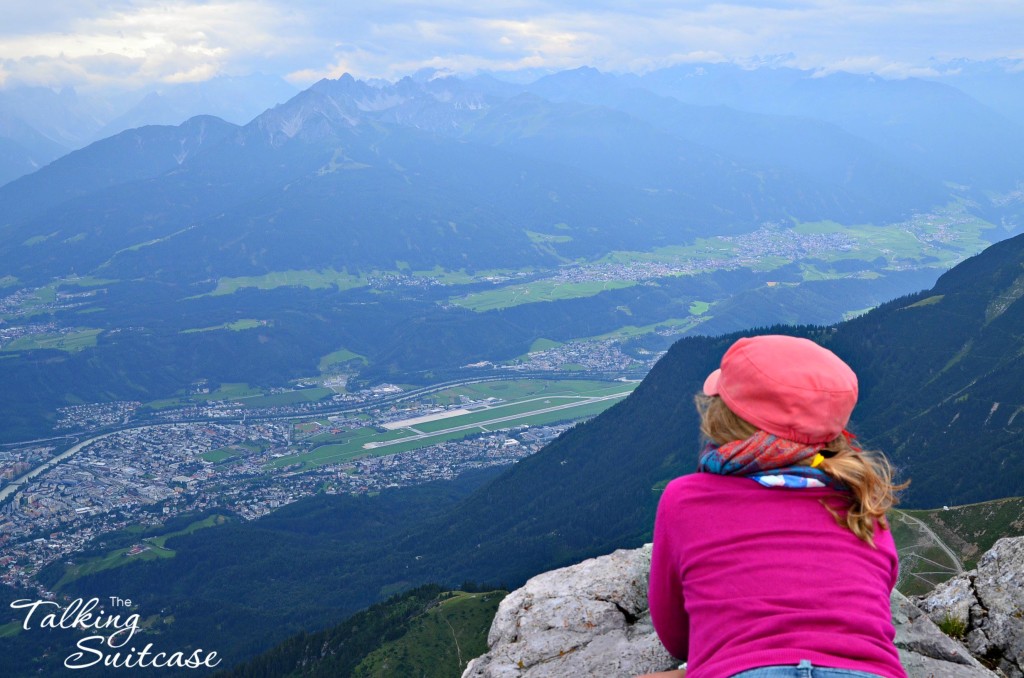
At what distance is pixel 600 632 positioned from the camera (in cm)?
1163

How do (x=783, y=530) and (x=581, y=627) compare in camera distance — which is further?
(x=581, y=627)

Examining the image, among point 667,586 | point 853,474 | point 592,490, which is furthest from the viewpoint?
point 592,490

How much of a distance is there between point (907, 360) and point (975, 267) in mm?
28198

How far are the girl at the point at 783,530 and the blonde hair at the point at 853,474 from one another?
0.01 m

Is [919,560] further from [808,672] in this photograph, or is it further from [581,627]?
[808,672]

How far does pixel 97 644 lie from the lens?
327 feet

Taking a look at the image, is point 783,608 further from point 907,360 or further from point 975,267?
point 975,267

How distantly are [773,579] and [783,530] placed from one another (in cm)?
38

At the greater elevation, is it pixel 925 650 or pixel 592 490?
pixel 925 650

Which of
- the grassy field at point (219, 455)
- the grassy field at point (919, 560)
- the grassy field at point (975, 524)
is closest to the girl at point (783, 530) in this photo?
the grassy field at point (919, 560)

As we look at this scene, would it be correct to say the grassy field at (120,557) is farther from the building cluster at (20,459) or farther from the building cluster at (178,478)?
the building cluster at (20,459)

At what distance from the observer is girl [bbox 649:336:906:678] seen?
620 cm

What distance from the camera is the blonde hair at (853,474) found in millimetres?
6566

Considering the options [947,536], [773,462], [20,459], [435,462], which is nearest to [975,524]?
[947,536]
